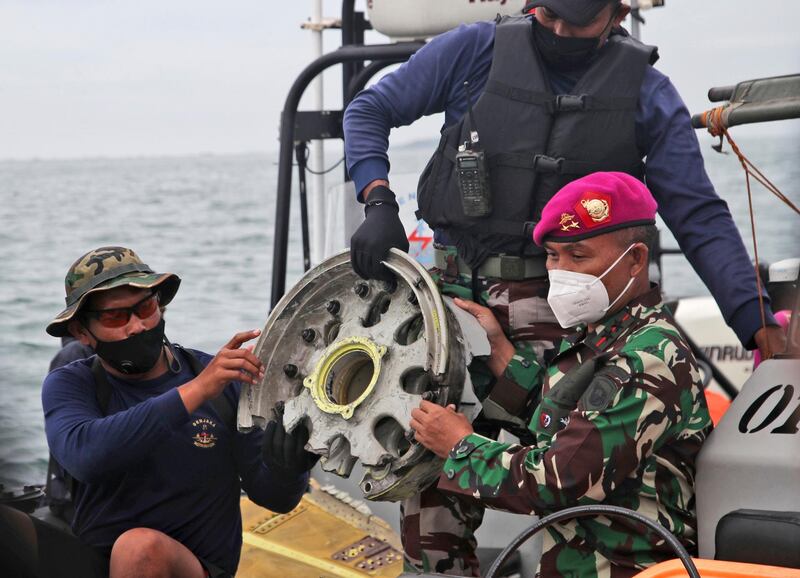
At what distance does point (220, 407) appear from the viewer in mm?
3186

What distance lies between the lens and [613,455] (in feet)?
7.66

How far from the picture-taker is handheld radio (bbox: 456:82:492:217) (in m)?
2.99

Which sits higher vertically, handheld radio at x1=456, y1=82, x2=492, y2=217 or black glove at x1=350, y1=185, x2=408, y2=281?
handheld radio at x1=456, y1=82, x2=492, y2=217

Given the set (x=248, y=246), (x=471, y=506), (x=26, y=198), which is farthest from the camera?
(x=26, y=198)

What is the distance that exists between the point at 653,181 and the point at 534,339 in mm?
490

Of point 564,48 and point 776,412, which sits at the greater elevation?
point 564,48

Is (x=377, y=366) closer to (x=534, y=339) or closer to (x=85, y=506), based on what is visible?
(x=534, y=339)

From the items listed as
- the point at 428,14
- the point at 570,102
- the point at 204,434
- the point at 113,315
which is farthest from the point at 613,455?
the point at 428,14

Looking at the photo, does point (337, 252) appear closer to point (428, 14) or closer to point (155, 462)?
point (155, 462)

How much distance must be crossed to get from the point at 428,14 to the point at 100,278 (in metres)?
1.97

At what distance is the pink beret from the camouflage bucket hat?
42.1 inches

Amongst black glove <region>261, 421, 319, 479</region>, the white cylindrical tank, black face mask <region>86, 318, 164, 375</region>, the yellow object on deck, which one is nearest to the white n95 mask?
black glove <region>261, 421, 319, 479</region>

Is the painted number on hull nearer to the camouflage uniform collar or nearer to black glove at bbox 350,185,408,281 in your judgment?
the camouflage uniform collar

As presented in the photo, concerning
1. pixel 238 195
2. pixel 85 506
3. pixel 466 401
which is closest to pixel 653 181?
pixel 466 401
